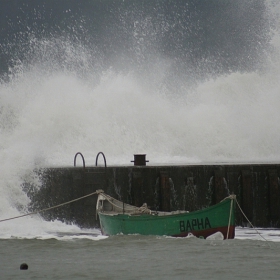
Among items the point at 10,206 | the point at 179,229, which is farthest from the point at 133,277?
the point at 10,206

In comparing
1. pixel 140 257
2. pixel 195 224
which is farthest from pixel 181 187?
pixel 140 257

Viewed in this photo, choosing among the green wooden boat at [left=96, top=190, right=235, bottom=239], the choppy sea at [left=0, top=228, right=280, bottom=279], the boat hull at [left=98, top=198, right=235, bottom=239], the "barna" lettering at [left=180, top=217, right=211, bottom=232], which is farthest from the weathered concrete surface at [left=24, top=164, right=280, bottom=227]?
the "barna" lettering at [left=180, top=217, right=211, bottom=232]

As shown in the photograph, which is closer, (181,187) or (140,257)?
(140,257)

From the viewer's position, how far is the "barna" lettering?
2072 centimetres

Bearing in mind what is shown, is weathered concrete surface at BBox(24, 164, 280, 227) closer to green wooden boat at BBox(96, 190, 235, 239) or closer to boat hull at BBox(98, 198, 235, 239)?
green wooden boat at BBox(96, 190, 235, 239)

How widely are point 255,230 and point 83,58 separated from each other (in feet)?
73.8

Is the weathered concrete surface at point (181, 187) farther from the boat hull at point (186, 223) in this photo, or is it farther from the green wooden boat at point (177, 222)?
the boat hull at point (186, 223)

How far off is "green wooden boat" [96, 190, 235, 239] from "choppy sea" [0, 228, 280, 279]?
0.68 feet

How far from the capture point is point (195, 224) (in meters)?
20.8

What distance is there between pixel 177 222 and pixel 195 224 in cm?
43

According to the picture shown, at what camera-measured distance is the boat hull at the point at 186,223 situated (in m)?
20.6

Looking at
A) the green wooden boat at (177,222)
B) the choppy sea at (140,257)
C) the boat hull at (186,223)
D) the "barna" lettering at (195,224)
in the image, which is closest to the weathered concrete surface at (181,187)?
the choppy sea at (140,257)

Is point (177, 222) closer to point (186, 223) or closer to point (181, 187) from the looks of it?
point (186, 223)

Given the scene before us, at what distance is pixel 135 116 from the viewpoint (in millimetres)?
37500
